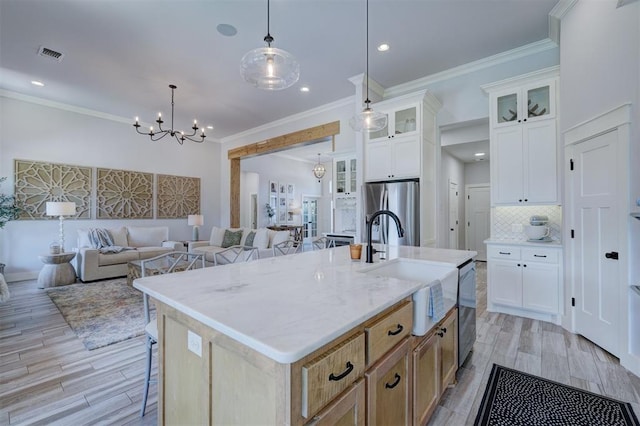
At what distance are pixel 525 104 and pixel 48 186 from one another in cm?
792

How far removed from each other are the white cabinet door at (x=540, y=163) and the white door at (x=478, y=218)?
4490mm

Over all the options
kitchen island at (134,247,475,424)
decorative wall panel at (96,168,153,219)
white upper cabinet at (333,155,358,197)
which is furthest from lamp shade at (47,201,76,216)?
kitchen island at (134,247,475,424)

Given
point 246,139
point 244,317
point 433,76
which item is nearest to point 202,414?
point 244,317

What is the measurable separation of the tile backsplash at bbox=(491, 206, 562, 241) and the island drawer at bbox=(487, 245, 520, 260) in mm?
393

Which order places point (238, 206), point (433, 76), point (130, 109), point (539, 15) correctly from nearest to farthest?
point (539, 15), point (433, 76), point (130, 109), point (238, 206)

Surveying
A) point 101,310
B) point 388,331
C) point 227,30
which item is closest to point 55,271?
point 101,310

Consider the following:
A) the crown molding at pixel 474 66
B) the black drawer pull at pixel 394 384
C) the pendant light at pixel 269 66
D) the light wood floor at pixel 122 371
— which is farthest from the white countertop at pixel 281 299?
the crown molding at pixel 474 66

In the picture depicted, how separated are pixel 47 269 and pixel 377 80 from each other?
6.22 m

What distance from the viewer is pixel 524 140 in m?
3.43

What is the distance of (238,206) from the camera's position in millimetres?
7805

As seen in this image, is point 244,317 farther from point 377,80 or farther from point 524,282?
point 377,80

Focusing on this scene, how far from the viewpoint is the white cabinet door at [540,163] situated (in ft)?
10.7

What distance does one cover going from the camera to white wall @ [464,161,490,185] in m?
7.62

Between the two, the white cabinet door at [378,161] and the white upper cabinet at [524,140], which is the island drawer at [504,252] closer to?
the white upper cabinet at [524,140]
